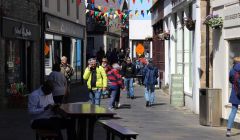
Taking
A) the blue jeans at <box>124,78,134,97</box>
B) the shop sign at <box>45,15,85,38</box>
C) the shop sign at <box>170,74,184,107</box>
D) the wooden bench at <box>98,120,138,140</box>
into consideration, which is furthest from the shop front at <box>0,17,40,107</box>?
the wooden bench at <box>98,120,138,140</box>

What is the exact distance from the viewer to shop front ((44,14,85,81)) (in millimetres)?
28702

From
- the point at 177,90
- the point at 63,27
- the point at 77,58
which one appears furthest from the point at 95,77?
the point at 77,58

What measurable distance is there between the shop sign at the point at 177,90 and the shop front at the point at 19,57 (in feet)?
18.3

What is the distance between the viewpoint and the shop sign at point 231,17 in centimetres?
1488

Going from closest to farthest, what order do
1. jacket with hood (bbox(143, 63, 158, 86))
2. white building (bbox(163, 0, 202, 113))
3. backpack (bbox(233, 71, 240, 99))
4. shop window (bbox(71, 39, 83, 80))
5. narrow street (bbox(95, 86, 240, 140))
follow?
backpack (bbox(233, 71, 240, 99))
narrow street (bbox(95, 86, 240, 140))
white building (bbox(163, 0, 202, 113))
jacket with hood (bbox(143, 63, 158, 86))
shop window (bbox(71, 39, 83, 80))

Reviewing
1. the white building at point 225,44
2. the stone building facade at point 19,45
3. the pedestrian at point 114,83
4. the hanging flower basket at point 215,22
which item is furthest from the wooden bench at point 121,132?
the stone building facade at point 19,45

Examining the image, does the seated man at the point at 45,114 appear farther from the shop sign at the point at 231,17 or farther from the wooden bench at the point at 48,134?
the shop sign at the point at 231,17

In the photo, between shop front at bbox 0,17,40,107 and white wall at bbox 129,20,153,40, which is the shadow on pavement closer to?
shop front at bbox 0,17,40,107

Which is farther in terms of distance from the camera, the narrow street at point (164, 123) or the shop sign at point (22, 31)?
the shop sign at point (22, 31)

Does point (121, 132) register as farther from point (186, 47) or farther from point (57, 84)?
point (186, 47)

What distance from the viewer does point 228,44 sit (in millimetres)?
15906

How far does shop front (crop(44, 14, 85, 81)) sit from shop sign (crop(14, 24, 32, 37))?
2931 millimetres

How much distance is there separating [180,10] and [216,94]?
8.96 metres

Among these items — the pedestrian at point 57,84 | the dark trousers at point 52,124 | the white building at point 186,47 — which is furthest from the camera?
the white building at point 186,47
